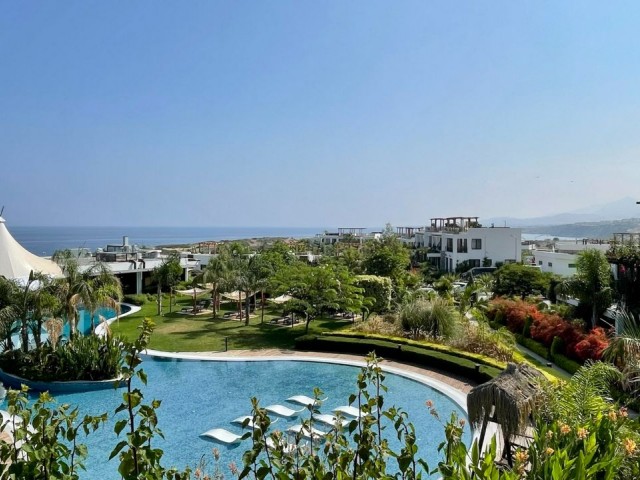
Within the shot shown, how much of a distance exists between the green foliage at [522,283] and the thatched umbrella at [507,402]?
2319 centimetres

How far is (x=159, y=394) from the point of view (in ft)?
50.5

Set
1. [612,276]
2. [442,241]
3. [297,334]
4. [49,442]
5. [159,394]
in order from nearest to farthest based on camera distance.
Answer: [49,442]
[159,394]
[612,276]
[297,334]
[442,241]

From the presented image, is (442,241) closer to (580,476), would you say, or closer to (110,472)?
(110,472)

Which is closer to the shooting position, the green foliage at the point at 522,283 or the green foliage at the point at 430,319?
the green foliage at the point at 430,319

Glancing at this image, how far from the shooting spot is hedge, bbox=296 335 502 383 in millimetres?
16250

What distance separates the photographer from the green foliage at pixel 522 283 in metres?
31.6

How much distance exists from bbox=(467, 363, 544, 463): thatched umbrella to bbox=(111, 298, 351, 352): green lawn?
12.5 metres

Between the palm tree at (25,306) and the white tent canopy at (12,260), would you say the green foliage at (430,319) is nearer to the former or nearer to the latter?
the palm tree at (25,306)

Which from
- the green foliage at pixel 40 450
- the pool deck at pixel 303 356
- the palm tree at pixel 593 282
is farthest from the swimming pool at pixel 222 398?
the palm tree at pixel 593 282

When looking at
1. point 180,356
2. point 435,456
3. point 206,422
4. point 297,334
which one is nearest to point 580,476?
point 435,456

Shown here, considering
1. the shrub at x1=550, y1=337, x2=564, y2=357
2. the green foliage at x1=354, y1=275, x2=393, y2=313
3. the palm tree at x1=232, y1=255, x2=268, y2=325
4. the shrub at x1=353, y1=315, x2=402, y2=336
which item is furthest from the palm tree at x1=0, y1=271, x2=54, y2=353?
the shrub at x1=550, y1=337, x2=564, y2=357

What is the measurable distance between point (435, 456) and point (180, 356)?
1168 centimetres

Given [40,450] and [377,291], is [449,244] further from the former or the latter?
[40,450]

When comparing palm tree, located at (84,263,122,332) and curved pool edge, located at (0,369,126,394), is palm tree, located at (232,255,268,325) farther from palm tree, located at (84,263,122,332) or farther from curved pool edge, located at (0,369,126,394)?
curved pool edge, located at (0,369,126,394)
